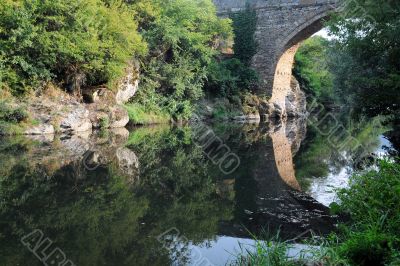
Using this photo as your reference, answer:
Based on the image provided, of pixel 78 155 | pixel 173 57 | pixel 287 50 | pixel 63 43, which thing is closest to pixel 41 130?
pixel 63 43

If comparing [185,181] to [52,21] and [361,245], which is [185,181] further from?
[52,21]

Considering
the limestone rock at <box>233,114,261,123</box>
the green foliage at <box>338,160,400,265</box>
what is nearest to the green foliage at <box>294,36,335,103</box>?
the limestone rock at <box>233,114,261,123</box>

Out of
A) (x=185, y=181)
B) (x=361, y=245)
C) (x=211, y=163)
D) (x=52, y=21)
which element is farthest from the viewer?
(x=52, y=21)

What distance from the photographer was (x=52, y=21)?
624 inches

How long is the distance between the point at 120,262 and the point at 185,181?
396 centimetres

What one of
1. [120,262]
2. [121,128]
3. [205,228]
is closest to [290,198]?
[205,228]

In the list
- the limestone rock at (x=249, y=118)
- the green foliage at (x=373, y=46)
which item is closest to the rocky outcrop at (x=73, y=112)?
the limestone rock at (x=249, y=118)

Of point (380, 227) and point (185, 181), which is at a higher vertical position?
point (380, 227)

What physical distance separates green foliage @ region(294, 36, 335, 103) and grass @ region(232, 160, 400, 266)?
113 ft

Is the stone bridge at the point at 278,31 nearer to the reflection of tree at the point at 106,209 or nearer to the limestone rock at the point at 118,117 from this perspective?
the limestone rock at the point at 118,117

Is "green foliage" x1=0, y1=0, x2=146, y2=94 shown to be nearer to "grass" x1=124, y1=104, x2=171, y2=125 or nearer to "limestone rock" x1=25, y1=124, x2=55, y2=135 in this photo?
"limestone rock" x1=25, y1=124, x2=55, y2=135

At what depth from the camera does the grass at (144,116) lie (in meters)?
20.0

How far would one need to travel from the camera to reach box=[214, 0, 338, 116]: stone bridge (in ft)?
87.1

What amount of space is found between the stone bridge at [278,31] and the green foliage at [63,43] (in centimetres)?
1272
